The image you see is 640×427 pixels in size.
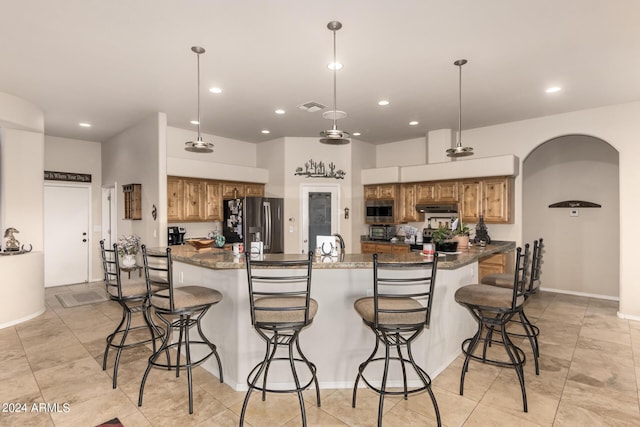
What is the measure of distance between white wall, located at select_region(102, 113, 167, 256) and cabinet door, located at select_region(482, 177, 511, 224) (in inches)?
196

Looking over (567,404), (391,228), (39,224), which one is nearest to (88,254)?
(39,224)

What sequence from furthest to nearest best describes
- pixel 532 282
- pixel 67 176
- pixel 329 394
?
pixel 67 176 → pixel 532 282 → pixel 329 394

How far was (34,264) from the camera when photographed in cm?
484

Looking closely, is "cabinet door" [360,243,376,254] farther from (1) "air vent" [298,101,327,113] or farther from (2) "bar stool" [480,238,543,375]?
(2) "bar stool" [480,238,543,375]

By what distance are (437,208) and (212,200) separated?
13.1 ft

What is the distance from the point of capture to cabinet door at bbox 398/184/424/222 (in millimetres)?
6500

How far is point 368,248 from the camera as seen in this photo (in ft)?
21.9

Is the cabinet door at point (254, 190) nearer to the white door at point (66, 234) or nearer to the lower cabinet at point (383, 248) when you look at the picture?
the lower cabinet at point (383, 248)

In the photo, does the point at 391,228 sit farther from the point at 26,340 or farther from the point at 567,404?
the point at 26,340

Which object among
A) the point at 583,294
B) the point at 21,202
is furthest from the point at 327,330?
the point at 583,294

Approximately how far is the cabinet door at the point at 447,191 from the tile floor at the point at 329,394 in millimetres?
2676

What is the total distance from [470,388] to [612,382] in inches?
49.0

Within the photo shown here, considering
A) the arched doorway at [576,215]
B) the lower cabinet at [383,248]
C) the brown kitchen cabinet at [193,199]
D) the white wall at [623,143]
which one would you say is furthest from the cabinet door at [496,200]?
the brown kitchen cabinet at [193,199]

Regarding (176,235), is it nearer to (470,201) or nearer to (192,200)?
(192,200)
